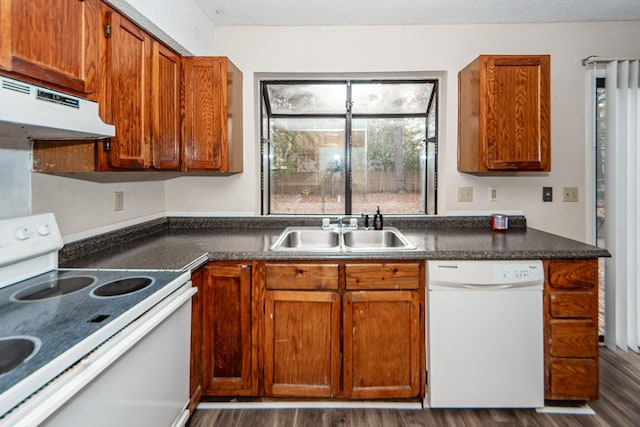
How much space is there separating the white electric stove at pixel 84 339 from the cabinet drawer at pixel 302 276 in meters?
0.50

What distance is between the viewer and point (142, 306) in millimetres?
1236

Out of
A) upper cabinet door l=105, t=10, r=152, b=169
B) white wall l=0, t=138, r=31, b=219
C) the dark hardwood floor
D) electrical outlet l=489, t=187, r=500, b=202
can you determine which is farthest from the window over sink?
white wall l=0, t=138, r=31, b=219

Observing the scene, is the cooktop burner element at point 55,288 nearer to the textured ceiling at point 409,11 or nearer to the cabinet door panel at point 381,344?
the cabinet door panel at point 381,344

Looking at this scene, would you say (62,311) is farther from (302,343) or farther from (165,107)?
(165,107)

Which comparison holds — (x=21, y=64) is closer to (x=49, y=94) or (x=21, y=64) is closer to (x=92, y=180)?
(x=49, y=94)

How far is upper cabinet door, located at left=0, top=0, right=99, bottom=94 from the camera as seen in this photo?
3.64ft

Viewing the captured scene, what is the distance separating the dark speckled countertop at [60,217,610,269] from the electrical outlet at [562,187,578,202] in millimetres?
353

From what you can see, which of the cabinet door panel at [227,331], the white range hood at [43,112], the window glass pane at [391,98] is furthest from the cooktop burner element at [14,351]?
the window glass pane at [391,98]

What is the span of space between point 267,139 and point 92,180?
129cm

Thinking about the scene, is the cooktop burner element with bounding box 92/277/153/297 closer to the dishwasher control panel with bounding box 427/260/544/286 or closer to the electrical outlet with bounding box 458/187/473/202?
Result: the dishwasher control panel with bounding box 427/260/544/286

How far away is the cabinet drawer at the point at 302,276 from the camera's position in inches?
78.1

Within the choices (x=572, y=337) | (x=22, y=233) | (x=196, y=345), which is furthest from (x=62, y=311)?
(x=572, y=337)

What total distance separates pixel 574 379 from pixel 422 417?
820mm

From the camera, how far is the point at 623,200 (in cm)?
256
